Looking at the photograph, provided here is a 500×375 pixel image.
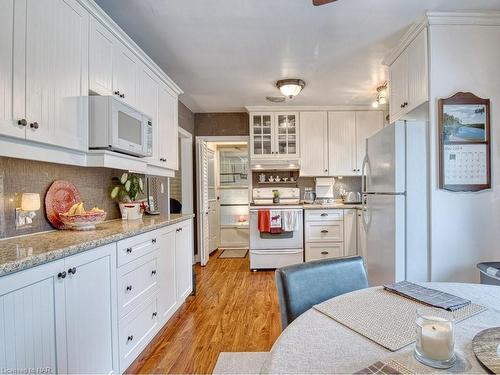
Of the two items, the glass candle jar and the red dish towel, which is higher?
the glass candle jar

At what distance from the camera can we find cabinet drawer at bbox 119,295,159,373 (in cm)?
176

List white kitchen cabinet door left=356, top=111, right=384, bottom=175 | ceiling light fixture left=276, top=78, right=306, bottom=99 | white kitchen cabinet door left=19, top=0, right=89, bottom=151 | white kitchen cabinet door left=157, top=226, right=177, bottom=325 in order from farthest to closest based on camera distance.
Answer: white kitchen cabinet door left=356, top=111, right=384, bottom=175, ceiling light fixture left=276, top=78, right=306, bottom=99, white kitchen cabinet door left=157, top=226, right=177, bottom=325, white kitchen cabinet door left=19, top=0, right=89, bottom=151

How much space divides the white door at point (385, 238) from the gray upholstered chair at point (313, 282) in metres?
1.24

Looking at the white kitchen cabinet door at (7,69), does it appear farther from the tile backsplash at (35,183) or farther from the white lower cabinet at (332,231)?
the white lower cabinet at (332,231)

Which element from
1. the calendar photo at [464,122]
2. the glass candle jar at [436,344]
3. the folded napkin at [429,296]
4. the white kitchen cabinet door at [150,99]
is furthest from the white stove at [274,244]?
the glass candle jar at [436,344]

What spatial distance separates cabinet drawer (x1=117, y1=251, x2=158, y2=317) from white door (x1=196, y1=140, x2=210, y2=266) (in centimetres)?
245

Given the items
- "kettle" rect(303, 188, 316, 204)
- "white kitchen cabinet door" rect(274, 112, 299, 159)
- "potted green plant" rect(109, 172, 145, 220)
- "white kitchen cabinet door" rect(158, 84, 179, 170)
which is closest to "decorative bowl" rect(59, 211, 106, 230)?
"potted green plant" rect(109, 172, 145, 220)

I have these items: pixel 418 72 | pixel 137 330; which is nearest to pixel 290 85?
pixel 418 72

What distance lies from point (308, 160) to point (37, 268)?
13.0 ft

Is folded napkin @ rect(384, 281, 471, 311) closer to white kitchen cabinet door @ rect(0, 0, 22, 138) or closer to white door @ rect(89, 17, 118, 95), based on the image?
white kitchen cabinet door @ rect(0, 0, 22, 138)

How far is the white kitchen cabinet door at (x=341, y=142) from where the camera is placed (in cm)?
Answer: 464

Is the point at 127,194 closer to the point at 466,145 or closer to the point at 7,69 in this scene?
the point at 7,69

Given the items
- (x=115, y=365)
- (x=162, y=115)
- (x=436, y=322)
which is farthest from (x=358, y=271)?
(x=162, y=115)

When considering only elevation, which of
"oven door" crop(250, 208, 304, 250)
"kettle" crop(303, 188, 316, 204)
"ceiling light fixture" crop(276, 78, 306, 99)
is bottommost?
"oven door" crop(250, 208, 304, 250)
